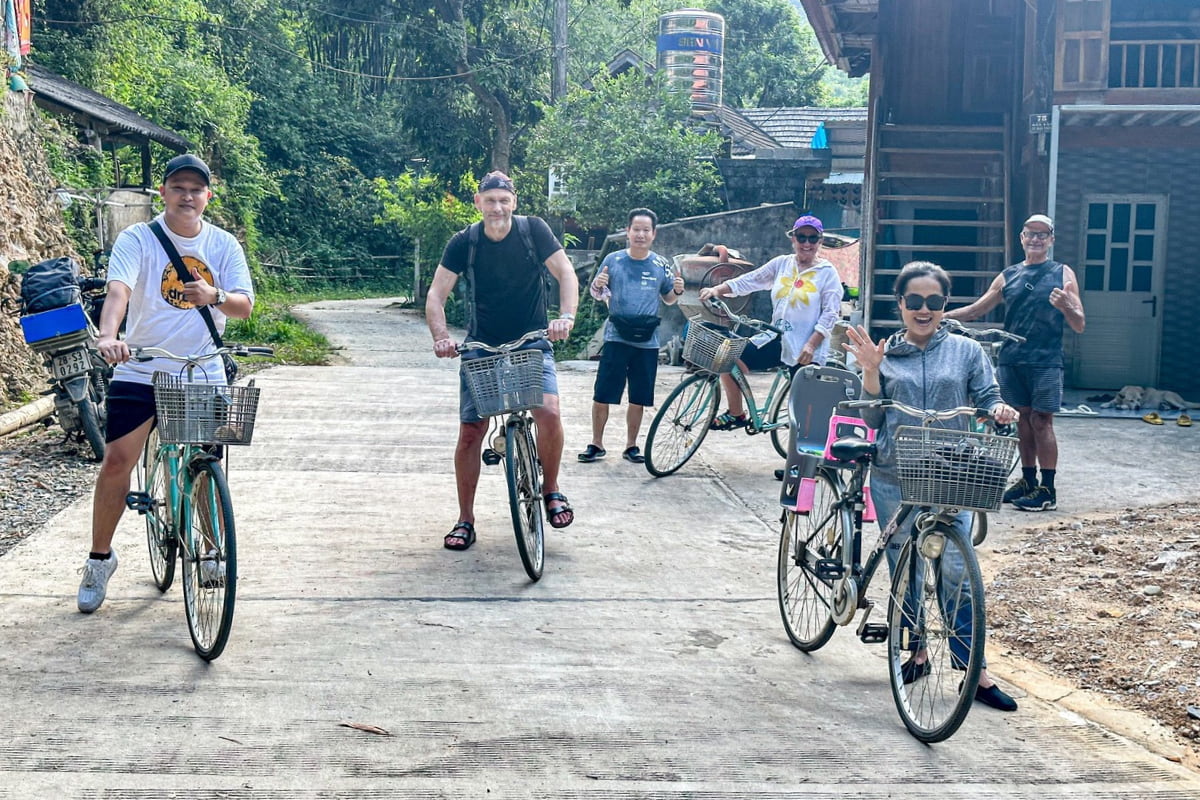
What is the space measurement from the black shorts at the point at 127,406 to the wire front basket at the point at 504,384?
1.43 m

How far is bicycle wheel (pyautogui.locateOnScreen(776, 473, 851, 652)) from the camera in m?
4.93

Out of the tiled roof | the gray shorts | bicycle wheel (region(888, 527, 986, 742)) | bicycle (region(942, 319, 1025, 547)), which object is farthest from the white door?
the tiled roof

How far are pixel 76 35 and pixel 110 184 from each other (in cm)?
383

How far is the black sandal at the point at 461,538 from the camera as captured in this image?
6672mm

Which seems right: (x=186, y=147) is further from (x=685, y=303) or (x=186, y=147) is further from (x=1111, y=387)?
(x=1111, y=387)

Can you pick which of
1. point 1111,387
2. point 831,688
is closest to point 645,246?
point 831,688

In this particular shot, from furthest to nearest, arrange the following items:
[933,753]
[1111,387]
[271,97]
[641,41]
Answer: [641,41] → [271,97] → [1111,387] → [933,753]

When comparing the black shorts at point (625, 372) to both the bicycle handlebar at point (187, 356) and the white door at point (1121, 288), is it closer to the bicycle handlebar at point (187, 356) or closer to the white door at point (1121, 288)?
the bicycle handlebar at point (187, 356)

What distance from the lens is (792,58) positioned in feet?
140

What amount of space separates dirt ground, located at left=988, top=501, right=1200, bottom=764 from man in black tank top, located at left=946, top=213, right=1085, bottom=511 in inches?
17.4

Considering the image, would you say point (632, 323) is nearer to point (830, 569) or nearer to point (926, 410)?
point (830, 569)

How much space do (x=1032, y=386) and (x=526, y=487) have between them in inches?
142

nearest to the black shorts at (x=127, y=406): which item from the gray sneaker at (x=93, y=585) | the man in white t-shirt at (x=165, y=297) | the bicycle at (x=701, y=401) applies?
the man in white t-shirt at (x=165, y=297)

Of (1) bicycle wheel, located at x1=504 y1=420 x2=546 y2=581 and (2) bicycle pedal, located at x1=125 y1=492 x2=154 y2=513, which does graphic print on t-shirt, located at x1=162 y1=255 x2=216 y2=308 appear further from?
(1) bicycle wheel, located at x1=504 y1=420 x2=546 y2=581
